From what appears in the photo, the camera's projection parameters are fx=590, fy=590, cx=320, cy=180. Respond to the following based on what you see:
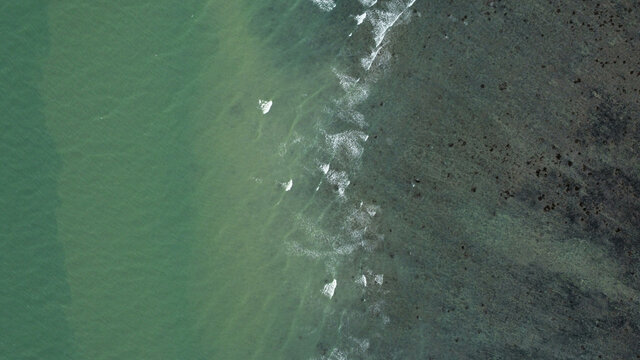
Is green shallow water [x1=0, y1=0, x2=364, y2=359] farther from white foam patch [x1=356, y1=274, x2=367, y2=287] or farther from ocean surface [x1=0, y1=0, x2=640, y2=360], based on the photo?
white foam patch [x1=356, y1=274, x2=367, y2=287]

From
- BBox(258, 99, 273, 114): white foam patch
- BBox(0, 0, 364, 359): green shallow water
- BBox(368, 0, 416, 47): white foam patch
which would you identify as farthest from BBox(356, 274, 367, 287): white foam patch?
BBox(368, 0, 416, 47): white foam patch

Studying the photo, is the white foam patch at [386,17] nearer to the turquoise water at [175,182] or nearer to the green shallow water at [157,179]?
the turquoise water at [175,182]

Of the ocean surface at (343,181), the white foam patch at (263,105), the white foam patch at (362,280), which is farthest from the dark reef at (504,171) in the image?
the white foam patch at (263,105)

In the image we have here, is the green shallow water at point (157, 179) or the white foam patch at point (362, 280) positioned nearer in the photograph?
the green shallow water at point (157, 179)

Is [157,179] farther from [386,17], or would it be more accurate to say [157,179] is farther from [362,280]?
[386,17]

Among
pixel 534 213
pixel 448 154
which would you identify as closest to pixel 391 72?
pixel 448 154

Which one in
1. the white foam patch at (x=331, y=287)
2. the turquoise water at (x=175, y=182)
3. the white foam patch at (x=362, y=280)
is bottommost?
the white foam patch at (x=362, y=280)

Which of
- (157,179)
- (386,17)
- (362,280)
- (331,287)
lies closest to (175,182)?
(157,179)
